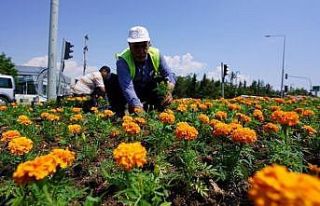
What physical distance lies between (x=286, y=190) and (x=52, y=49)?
11.0m

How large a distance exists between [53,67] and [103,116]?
7.35 meters

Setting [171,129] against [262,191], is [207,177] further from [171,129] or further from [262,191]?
[262,191]

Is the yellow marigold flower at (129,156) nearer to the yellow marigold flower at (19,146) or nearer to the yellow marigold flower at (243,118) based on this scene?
the yellow marigold flower at (19,146)

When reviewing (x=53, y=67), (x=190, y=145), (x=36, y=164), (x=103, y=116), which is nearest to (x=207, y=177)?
(x=190, y=145)

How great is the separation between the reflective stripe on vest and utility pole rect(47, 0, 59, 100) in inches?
248

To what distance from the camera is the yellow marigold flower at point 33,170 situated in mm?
1658

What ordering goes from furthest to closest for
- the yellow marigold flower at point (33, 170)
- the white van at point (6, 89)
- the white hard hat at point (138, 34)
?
the white van at point (6, 89)
the white hard hat at point (138, 34)
the yellow marigold flower at point (33, 170)

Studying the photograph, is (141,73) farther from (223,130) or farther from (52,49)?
(52,49)

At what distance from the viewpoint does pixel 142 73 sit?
225 inches

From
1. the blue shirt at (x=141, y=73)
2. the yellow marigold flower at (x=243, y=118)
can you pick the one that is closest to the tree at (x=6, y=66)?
the blue shirt at (x=141, y=73)

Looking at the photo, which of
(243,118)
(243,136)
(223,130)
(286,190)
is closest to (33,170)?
(286,190)

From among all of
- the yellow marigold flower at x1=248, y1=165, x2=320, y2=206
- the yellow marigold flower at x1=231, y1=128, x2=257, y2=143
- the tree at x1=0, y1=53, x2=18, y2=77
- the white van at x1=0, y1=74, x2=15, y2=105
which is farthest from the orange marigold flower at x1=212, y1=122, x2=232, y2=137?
the tree at x1=0, y1=53, x2=18, y2=77

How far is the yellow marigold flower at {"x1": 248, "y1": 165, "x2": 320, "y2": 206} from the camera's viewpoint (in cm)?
94

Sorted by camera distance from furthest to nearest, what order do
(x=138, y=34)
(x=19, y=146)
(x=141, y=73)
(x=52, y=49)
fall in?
(x=52, y=49) → (x=141, y=73) → (x=138, y=34) → (x=19, y=146)
